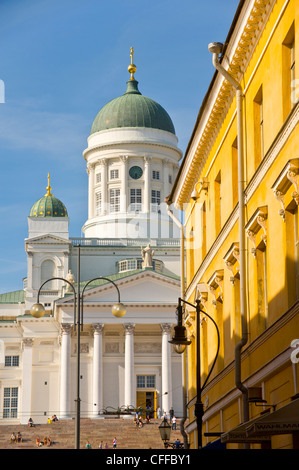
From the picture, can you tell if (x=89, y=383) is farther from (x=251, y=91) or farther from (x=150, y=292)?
(x=251, y=91)

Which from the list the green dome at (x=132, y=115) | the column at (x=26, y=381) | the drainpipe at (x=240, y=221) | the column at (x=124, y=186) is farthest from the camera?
the green dome at (x=132, y=115)

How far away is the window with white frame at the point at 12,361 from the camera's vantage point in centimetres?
9500

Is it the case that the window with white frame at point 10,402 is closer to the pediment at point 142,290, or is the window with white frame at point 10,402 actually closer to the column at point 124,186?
the pediment at point 142,290

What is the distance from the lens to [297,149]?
19.9m

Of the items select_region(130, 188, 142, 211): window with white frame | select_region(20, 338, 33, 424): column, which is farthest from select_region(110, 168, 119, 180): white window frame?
select_region(20, 338, 33, 424): column

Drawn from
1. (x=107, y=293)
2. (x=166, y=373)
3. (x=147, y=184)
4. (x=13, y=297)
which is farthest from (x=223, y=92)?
(x=147, y=184)

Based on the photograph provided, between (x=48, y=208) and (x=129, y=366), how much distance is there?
1791 cm

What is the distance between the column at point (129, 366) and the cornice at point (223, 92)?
167 ft

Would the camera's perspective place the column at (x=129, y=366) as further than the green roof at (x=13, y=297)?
No

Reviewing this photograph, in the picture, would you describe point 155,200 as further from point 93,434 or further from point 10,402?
point 93,434

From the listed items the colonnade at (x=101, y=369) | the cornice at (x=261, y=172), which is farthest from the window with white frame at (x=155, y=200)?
the cornice at (x=261, y=172)

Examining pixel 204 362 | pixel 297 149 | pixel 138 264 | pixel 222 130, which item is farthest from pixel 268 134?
pixel 138 264

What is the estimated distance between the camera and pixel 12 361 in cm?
9525
